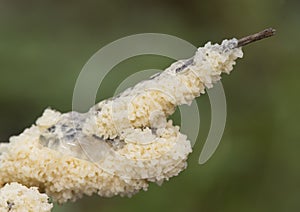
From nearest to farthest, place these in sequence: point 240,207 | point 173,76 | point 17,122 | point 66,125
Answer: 1. point 173,76
2. point 66,125
3. point 240,207
4. point 17,122

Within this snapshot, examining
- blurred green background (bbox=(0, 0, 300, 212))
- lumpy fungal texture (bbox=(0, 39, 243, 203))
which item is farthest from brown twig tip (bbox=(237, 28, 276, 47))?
blurred green background (bbox=(0, 0, 300, 212))

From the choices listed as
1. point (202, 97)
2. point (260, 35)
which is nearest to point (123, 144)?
point (260, 35)

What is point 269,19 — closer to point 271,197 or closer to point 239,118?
point 239,118

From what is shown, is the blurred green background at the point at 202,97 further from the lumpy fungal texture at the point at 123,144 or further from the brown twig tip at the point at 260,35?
the brown twig tip at the point at 260,35

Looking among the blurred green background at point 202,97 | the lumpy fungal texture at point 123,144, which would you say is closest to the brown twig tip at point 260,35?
the lumpy fungal texture at point 123,144

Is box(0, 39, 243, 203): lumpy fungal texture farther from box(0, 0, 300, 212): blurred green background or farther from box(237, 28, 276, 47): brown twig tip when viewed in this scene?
box(0, 0, 300, 212): blurred green background

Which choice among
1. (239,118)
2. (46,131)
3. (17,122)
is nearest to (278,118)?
(239,118)

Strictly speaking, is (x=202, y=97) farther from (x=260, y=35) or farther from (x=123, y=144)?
(x=260, y=35)

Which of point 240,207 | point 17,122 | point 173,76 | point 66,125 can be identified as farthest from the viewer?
point 17,122
